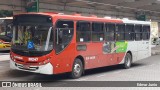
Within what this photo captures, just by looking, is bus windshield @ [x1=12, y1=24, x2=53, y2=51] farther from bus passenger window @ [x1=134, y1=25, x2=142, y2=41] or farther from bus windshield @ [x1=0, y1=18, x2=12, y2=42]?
bus windshield @ [x1=0, y1=18, x2=12, y2=42]

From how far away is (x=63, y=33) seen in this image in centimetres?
1248

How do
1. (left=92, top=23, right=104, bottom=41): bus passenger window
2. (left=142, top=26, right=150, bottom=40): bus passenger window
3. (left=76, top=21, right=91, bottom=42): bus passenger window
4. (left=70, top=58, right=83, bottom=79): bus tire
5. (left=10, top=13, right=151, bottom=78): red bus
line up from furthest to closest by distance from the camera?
(left=142, top=26, right=150, bottom=40): bus passenger window, (left=92, top=23, right=104, bottom=41): bus passenger window, (left=76, top=21, right=91, bottom=42): bus passenger window, (left=70, top=58, right=83, bottom=79): bus tire, (left=10, top=13, right=151, bottom=78): red bus

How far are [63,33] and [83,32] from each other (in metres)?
1.43

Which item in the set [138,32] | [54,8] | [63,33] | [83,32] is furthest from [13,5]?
[63,33]

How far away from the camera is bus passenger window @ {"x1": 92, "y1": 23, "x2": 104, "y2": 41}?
14434 millimetres

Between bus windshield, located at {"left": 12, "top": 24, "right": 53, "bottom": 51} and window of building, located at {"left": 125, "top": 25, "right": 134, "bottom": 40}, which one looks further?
window of building, located at {"left": 125, "top": 25, "right": 134, "bottom": 40}

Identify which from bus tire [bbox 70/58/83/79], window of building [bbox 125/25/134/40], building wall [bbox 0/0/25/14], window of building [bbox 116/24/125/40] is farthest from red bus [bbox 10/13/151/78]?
building wall [bbox 0/0/25/14]

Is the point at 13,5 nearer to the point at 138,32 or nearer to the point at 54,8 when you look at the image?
the point at 54,8

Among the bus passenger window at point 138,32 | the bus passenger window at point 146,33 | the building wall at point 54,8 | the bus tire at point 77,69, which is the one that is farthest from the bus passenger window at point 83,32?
the building wall at point 54,8

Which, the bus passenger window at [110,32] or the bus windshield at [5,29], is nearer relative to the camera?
the bus passenger window at [110,32]

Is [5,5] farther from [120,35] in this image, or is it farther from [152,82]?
[152,82]

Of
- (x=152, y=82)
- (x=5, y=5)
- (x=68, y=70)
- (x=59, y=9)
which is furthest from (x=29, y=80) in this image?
(x=59, y=9)

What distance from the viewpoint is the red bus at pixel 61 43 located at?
11.9 meters

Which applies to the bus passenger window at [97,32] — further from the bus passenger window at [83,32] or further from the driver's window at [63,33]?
the driver's window at [63,33]
